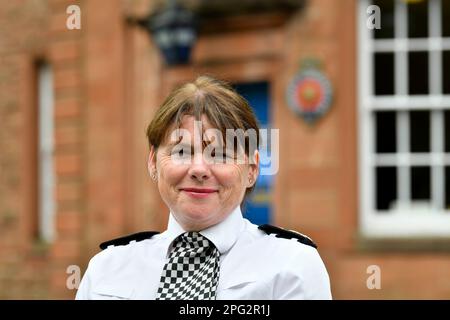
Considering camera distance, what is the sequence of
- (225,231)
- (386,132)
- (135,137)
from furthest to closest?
(135,137)
(386,132)
(225,231)

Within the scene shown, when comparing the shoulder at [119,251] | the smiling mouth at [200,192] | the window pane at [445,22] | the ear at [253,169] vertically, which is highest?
the window pane at [445,22]

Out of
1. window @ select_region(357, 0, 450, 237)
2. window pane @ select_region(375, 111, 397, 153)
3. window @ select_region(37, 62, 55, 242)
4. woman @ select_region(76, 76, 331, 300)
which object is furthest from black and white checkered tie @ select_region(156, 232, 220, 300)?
window @ select_region(37, 62, 55, 242)

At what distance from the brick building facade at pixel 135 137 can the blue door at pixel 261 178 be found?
0.13 metres

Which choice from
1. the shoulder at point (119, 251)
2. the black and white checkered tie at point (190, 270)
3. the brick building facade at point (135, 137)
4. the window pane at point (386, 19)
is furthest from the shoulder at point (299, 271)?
the window pane at point (386, 19)

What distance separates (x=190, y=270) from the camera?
171cm

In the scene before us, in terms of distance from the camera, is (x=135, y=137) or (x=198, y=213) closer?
(x=198, y=213)

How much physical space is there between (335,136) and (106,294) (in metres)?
5.93

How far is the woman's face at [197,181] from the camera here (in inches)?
65.3

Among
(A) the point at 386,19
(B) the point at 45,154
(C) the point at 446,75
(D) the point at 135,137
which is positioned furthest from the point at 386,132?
(B) the point at 45,154

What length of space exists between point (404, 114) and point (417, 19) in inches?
31.9

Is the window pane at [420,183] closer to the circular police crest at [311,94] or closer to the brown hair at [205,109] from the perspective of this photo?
the circular police crest at [311,94]

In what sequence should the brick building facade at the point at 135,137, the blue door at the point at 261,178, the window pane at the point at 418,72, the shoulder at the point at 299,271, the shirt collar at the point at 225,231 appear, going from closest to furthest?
the shoulder at the point at 299,271 → the shirt collar at the point at 225,231 → the brick building facade at the point at 135,137 → the window pane at the point at 418,72 → the blue door at the point at 261,178

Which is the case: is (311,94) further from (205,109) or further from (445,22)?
(205,109)

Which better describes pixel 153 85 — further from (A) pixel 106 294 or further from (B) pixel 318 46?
(A) pixel 106 294
